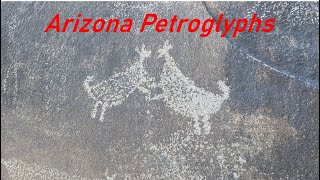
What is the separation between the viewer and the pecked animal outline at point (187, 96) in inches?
42.8

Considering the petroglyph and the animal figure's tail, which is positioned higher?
the animal figure's tail

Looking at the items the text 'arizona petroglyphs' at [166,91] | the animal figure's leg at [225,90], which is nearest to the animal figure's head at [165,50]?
the text 'arizona petroglyphs' at [166,91]

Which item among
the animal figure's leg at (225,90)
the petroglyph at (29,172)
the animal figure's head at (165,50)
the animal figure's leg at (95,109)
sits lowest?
the petroglyph at (29,172)

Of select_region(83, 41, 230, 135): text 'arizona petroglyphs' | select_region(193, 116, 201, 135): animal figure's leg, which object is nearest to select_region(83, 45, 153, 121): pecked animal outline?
→ select_region(83, 41, 230, 135): text 'arizona petroglyphs'

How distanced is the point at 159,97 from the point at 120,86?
4.0 inches

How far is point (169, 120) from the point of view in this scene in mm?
1103

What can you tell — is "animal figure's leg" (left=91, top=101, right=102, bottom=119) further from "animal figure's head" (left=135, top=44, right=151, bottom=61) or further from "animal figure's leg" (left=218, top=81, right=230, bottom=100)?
"animal figure's leg" (left=218, top=81, right=230, bottom=100)

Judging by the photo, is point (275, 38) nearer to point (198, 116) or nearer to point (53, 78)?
point (198, 116)

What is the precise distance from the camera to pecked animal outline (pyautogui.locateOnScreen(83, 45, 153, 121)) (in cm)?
112

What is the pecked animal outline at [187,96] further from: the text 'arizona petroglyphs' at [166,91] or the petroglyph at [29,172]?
the petroglyph at [29,172]

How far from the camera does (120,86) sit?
3.70 feet

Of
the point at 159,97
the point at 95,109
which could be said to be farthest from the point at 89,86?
the point at 159,97

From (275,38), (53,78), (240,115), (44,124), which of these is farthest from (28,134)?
(275,38)

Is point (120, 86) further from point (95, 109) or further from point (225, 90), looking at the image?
point (225, 90)
